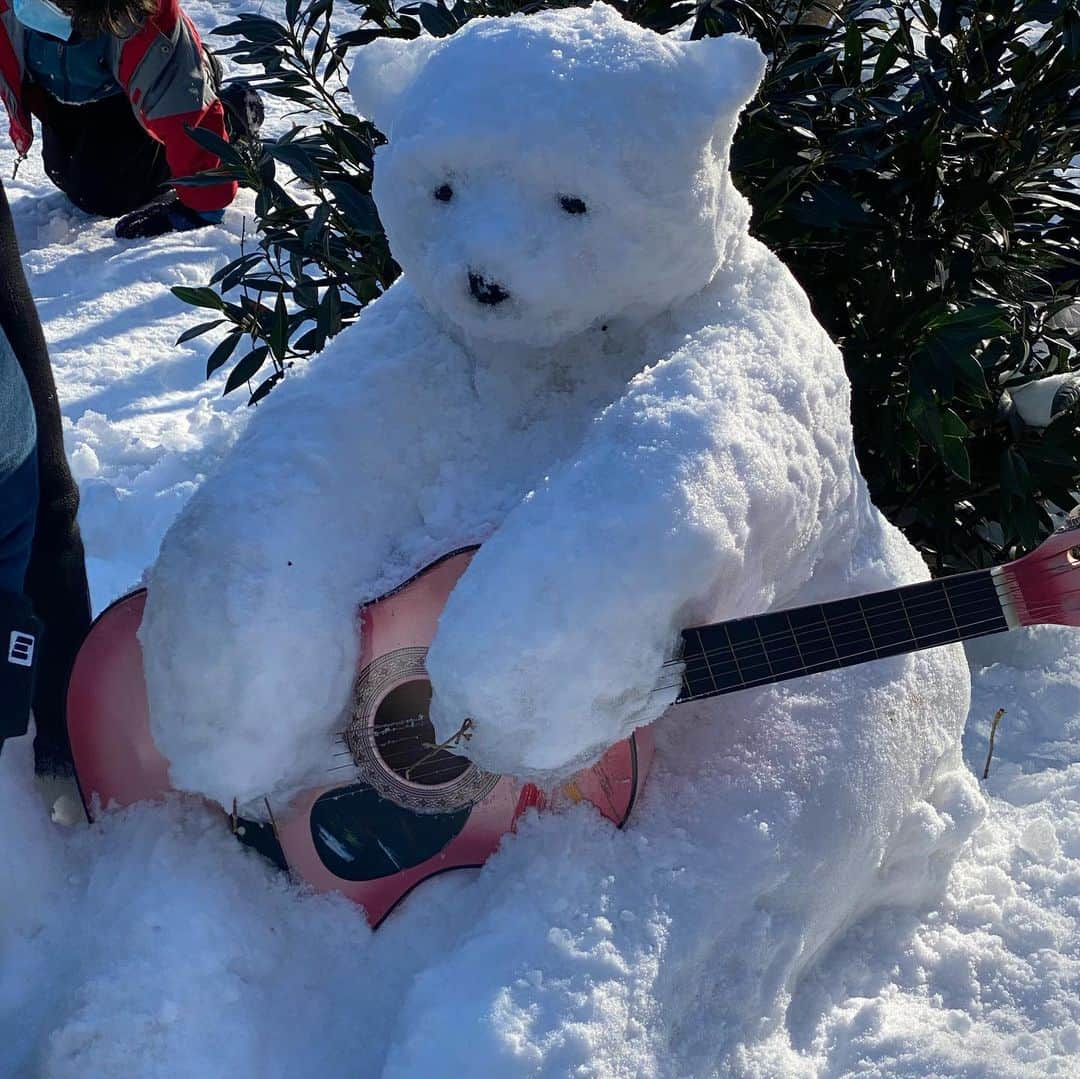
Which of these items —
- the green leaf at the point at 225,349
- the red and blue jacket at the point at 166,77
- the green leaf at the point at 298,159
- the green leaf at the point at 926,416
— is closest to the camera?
the green leaf at the point at 926,416

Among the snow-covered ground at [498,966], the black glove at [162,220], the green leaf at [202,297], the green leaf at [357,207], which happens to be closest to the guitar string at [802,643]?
the snow-covered ground at [498,966]

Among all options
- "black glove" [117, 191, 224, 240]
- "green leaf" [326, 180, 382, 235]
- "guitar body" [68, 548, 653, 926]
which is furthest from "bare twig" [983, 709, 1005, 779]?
"black glove" [117, 191, 224, 240]

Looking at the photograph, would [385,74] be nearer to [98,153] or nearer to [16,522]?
[16,522]

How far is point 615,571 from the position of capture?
0.90 metres

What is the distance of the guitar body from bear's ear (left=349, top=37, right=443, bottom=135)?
17.2 inches

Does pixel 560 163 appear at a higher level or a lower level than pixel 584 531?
higher

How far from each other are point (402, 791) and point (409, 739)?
1.8 inches

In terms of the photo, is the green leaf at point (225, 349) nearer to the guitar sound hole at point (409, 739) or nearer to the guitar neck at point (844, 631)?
the guitar sound hole at point (409, 739)

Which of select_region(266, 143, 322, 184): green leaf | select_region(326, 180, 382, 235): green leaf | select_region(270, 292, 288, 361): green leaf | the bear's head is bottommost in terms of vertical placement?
select_region(270, 292, 288, 361): green leaf

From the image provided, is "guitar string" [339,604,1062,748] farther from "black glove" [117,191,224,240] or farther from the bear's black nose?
"black glove" [117,191,224,240]

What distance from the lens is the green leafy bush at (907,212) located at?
5.10ft

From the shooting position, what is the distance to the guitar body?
1.08m

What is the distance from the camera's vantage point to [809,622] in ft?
3.43

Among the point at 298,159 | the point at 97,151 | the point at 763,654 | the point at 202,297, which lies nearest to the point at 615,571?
the point at 763,654
